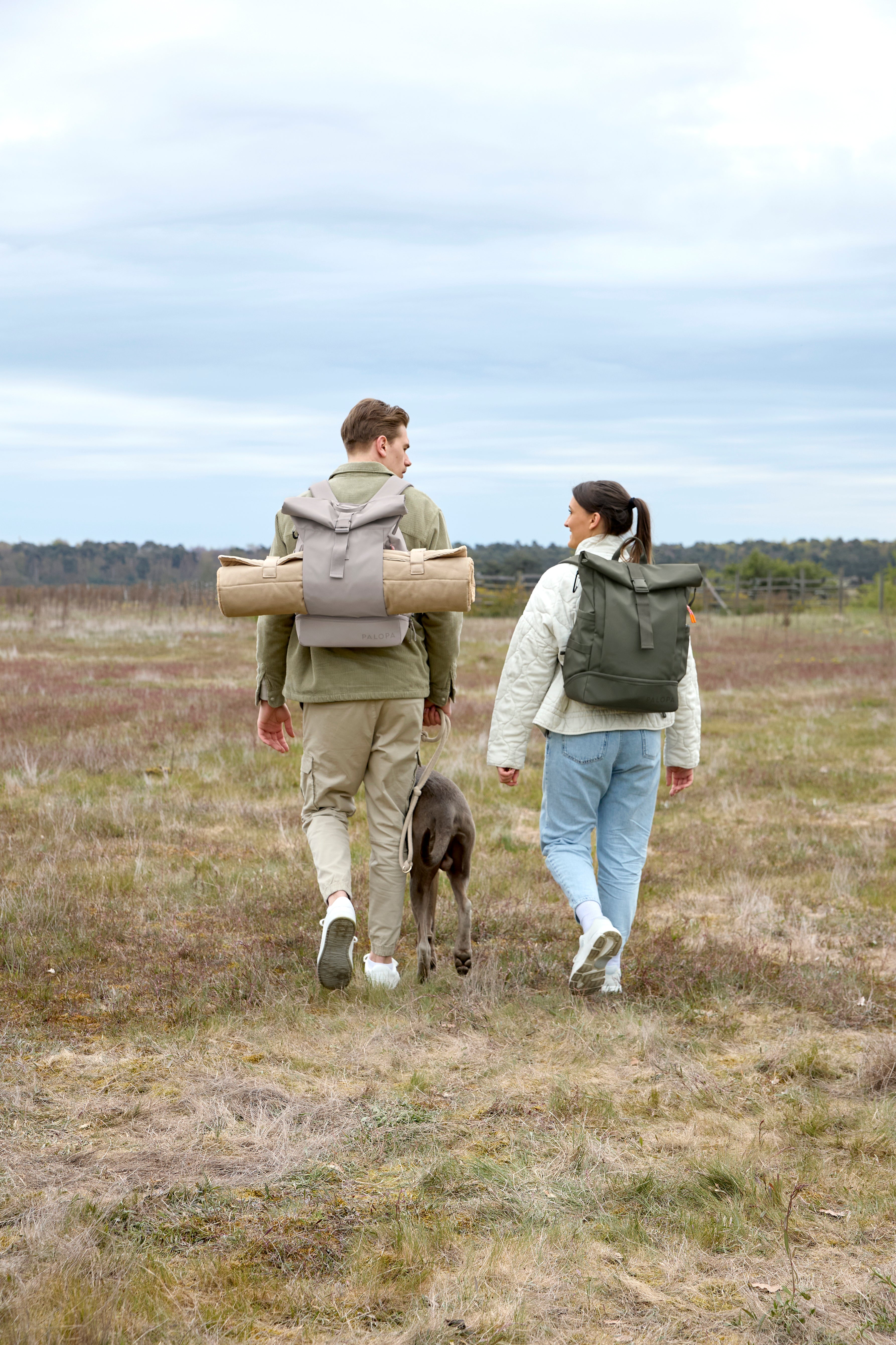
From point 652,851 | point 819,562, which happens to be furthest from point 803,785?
point 819,562

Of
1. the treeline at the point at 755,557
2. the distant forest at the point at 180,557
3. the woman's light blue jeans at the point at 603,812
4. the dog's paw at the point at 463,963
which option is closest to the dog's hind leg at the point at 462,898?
the dog's paw at the point at 463,963

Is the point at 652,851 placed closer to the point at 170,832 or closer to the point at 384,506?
the point at 170,832

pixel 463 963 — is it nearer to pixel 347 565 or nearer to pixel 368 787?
pixel 368 787

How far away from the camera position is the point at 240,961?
204 inches

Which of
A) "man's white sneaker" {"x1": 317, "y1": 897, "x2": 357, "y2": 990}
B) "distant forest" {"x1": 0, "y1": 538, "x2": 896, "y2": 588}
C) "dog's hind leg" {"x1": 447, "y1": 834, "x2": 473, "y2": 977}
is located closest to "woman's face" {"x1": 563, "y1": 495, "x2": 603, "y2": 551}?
"dog's hind leg" {"x1": 447, "y1": 834, "x2": 473, "y2": 977}

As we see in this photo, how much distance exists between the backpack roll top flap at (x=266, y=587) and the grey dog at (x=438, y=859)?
104cm

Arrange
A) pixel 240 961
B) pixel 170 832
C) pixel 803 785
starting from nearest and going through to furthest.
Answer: pixel 240 961 → pixel 170 832 → pixel 803 785

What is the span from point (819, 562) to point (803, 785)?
81.1 m

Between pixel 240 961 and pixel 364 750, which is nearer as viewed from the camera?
pixel 364 750

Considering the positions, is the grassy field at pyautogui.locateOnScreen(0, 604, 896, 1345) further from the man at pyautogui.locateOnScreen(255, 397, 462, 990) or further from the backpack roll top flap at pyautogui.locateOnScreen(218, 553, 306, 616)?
the backpack roll top flap at pyautogui.locateOnScreen(218, 553, 306, 616)

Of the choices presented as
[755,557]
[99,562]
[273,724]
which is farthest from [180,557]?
[273,724]

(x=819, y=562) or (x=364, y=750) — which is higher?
(x=819, y=562)

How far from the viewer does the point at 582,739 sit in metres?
4.66

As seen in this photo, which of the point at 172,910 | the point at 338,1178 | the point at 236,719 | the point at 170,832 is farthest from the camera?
A: the point at 236,719
